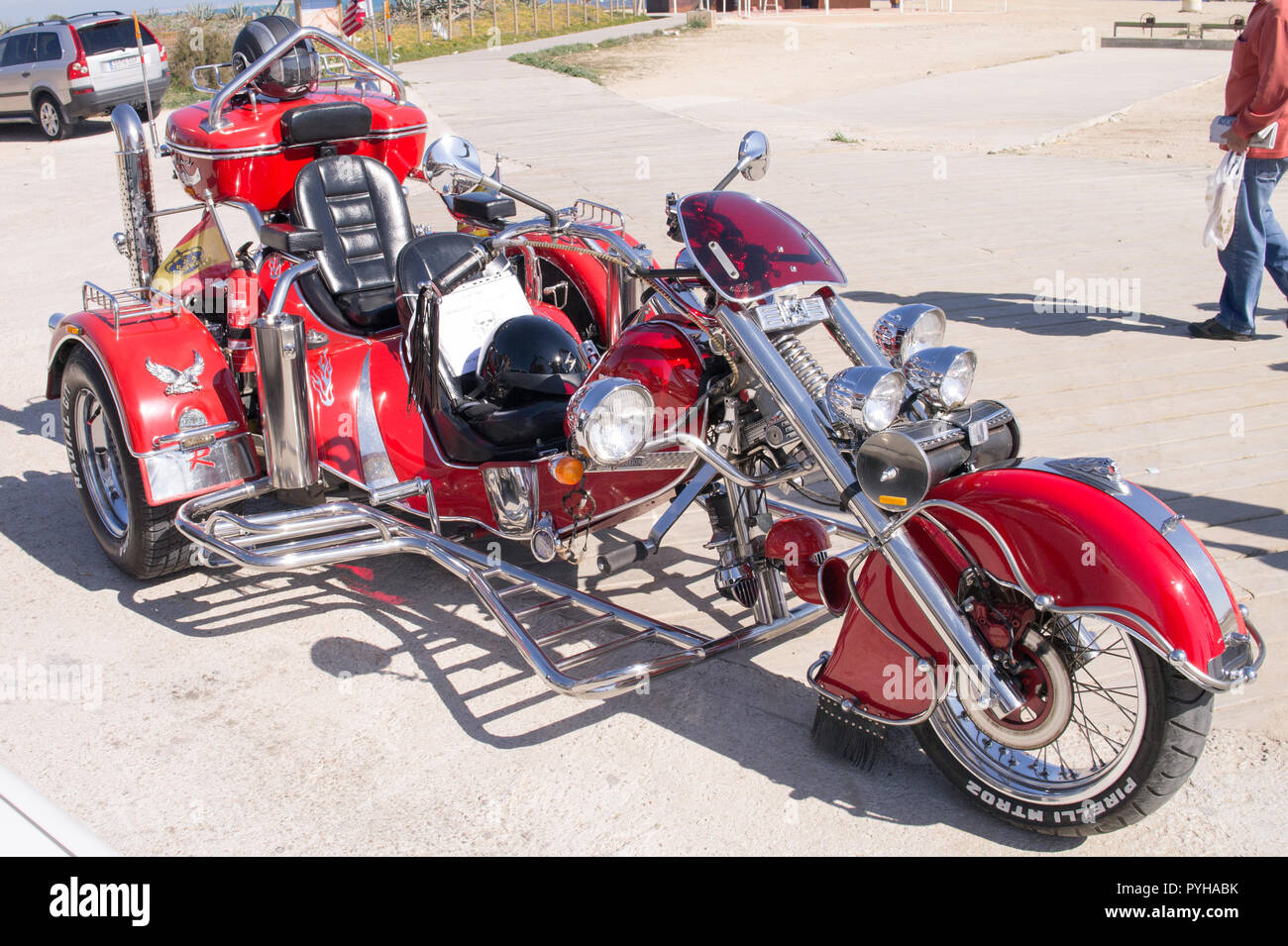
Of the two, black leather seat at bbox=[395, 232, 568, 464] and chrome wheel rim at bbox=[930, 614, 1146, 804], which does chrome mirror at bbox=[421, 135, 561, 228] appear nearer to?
black leather seat at bbox=[395, 232, 568, 464]

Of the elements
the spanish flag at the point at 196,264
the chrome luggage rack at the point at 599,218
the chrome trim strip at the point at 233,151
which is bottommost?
the spanish flag at the point at 196,264

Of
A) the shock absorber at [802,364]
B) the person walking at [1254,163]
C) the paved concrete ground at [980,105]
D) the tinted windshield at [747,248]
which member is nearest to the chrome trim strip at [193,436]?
the tinted windshield at [747,248]

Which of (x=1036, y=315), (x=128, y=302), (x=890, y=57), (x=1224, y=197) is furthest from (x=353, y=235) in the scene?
(x=890, y=57)

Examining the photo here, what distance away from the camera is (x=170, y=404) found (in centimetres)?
425

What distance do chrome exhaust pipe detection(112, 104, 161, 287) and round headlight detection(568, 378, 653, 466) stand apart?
2.95 m

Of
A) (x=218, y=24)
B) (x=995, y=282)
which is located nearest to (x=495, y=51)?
(x=218, y=24)

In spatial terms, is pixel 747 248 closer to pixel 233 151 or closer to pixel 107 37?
pixel 233 151

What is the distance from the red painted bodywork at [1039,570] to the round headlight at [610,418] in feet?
2.35

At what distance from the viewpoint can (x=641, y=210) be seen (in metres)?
10.6

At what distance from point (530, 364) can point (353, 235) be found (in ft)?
4.17

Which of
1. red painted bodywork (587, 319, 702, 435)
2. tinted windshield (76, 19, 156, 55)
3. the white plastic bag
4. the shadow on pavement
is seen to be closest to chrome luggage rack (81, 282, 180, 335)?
red painted bodywork (587, 319, 702, 435)

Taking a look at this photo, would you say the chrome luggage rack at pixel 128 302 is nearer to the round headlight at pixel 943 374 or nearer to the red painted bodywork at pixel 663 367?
the red painted bodywork at pixel 663 367

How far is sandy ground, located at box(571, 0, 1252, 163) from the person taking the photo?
1520cm

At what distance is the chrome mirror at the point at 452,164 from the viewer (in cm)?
320
